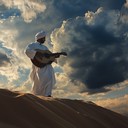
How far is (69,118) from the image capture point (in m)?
8.68

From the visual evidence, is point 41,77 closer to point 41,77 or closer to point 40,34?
point 41,77

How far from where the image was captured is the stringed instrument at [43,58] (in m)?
12.7

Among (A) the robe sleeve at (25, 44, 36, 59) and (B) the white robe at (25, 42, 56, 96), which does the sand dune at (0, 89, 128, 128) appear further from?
(A) the robe sleeve at (25, 44, 36, 59)

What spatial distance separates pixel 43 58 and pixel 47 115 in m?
5.14

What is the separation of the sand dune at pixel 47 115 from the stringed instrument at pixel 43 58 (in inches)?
82.7

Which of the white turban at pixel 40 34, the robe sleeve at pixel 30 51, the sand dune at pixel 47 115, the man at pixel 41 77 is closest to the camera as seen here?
the sand dune at pixel 47 115

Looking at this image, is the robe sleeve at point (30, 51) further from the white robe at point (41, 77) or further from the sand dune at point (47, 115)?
the sand dune at point (47, 115)

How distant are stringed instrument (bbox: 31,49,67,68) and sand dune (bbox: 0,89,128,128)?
2.10 meters

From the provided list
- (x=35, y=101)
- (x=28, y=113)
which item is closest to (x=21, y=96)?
(x=35, y=101)

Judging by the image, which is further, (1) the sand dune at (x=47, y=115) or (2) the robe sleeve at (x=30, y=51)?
(2) the robe sleeve at (x=30, y=51)

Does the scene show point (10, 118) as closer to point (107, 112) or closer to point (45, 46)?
point (107, 112)

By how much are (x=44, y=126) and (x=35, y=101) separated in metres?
1.45

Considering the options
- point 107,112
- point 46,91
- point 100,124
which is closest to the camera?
point 100,124

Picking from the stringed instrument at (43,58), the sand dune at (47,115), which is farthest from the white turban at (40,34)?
the sand dune at (47,115)
